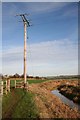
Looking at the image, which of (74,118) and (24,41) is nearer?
(74,118)

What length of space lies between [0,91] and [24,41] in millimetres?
9870

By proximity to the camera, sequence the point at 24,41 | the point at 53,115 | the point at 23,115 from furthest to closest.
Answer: the point at 24,41, the point at 53,115, the point at 23,115

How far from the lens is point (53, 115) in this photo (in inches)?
644

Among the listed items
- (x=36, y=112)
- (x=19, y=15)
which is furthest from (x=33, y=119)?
(x=19, y=15)

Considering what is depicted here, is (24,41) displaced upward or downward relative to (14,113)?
upward

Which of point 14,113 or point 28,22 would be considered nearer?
point 14,113

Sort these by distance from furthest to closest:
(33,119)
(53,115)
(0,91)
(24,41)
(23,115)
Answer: (24,41)
(0,91)
(53,115)
(23,115)
(33,119)

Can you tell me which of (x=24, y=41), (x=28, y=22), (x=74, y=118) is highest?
(x=28, y=22)

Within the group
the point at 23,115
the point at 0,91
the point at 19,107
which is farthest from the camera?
the point at 0,91

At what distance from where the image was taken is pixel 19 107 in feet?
59.6

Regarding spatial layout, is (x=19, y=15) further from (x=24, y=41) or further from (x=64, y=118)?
(x=64, y=118)

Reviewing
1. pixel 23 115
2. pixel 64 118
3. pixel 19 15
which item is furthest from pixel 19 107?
pixel 19 15

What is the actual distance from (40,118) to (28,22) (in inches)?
929

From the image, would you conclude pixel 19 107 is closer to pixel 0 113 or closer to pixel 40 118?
pixel 0 113
